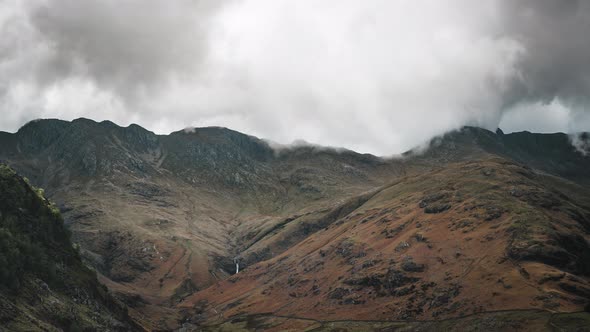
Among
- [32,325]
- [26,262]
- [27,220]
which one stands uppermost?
[27,220]

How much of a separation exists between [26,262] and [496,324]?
563ft

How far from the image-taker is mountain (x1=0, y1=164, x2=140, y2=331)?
13088cm

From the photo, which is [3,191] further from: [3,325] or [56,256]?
[3,325]

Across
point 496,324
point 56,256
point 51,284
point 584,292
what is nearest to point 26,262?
point 51,284

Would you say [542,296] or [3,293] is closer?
[3,293]

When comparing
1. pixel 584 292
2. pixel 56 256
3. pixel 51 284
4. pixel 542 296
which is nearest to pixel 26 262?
pixel 51 284

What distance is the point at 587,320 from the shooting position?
165875mm

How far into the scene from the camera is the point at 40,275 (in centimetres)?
15725

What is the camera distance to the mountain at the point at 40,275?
429ft

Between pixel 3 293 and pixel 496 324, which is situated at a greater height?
pixel 3 293

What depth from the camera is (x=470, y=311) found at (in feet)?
654

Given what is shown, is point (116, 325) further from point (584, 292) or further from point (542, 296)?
point (584, 292)

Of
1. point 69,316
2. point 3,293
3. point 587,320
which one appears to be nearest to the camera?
point 3,293

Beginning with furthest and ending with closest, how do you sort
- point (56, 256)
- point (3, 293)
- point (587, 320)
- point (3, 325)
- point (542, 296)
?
point (542, 296), point (56, 256), point (587, 320), point (3, 293), point (3, 325)
